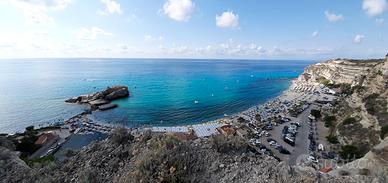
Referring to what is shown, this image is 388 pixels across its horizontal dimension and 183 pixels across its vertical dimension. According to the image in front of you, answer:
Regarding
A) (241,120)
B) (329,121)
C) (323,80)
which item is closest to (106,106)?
(241,120)

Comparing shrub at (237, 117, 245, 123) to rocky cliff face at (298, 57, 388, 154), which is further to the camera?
shrub at (237, 117, 245, 123)

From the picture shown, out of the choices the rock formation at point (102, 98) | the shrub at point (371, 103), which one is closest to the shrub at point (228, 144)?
the shrub at point (371, 103)

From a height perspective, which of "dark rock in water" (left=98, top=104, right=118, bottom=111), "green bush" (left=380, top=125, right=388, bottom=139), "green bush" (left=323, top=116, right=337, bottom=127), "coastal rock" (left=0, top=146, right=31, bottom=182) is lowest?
"dark rock in water" (left=98, top=104, right=118, bottom=111)

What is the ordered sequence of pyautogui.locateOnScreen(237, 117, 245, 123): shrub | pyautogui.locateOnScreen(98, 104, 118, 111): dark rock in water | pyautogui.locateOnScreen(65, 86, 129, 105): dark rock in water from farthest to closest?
pyautogui.locateOnScreen(65, 86, 129, 105): dark rock in water → pyautogui.locateOnScreen(98, 104, 118, 111): dark rock in water → pyautogui.locateOnScreen(237, 117, 245, 123): shrub

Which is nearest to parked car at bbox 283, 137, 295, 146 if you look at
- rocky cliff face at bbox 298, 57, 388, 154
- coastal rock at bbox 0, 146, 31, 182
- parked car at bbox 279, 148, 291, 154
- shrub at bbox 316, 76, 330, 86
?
parked car at bbox 279, 148, 291, 154

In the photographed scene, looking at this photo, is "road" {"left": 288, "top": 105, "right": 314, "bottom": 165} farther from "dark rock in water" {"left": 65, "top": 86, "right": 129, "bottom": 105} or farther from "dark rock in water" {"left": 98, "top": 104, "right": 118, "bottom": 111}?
"dark rock in water" {"left": 65, "top": 86, "right": 129, "bottom": 105}

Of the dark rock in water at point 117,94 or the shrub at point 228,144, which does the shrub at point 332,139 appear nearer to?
the shrub at point 228,144

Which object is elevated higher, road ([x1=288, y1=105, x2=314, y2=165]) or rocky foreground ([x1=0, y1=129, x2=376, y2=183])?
rocky foreground ([x1=0, y1=129, x2=376, y2=183])

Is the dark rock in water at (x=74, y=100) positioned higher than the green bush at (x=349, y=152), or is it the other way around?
Answer: the green bush at (x=349, y=152)
